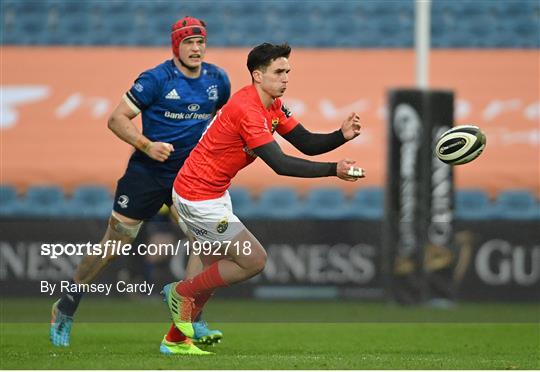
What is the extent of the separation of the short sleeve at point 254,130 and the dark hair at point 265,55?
1.00 ft

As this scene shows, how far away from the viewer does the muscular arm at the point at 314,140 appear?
7.24 meters

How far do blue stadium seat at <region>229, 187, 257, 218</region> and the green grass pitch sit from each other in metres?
1.73

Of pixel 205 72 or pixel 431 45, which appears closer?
pixel 205 72

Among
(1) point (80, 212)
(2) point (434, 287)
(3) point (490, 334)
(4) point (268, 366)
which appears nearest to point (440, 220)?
(2) point (434, 287)

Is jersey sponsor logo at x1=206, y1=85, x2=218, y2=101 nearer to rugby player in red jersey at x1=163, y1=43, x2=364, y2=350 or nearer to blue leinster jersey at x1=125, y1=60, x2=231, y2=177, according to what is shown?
blue leinster jersey at x1=125, y1=60, x2=231, y2=177

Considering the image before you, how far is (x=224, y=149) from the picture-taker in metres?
7.02

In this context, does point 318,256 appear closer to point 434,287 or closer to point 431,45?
point 434,287

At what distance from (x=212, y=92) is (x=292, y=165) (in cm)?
140

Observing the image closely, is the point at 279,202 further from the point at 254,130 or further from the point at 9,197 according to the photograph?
the point at 254,130

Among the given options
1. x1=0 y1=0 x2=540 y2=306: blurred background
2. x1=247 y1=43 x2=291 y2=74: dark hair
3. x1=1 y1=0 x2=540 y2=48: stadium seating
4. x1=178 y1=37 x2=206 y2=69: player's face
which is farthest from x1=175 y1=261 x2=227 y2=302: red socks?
x1=1 y1=0 x2=540 y2=48: stadium seating

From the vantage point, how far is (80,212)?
45.1ft

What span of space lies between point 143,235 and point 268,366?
6.16 metres

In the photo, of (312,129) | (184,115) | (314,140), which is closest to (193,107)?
(184,115)

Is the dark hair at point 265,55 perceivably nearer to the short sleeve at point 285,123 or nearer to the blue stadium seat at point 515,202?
the short sleeve at point 285,123
